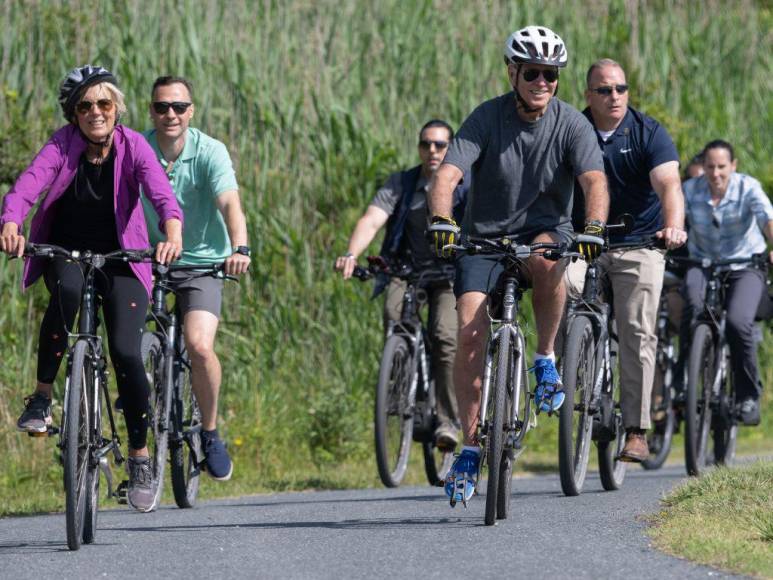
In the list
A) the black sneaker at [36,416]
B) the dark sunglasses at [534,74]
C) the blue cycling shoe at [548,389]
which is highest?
the dark sunglasses at [534,74]

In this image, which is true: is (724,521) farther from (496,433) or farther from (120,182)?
(120,182)

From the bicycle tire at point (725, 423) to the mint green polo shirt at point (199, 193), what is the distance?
3.93 metres

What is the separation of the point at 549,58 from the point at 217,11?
26.2ft

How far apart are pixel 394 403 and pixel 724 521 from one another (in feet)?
13.1

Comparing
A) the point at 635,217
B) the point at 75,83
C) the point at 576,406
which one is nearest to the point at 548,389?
the point at 576,406

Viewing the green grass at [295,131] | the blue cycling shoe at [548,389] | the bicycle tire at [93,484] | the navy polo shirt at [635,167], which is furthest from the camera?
the green grass at [295,131]

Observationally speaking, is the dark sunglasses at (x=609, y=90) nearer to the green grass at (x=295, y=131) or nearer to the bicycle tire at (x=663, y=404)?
the bicycle tire at (x=663, y=404)

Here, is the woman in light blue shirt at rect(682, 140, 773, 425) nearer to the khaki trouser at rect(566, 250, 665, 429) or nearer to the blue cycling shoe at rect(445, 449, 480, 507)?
the khaki trouser at rect(566, 250, 665, 429)

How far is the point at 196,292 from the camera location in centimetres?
916

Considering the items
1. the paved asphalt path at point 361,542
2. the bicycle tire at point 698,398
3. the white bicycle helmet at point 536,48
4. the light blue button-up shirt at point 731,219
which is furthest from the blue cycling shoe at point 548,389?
the light blue button-up shirt at point 731,219

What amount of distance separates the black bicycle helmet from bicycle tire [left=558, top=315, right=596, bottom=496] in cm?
296

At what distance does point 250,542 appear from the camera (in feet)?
24.4

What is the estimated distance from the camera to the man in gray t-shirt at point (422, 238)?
36.9ft

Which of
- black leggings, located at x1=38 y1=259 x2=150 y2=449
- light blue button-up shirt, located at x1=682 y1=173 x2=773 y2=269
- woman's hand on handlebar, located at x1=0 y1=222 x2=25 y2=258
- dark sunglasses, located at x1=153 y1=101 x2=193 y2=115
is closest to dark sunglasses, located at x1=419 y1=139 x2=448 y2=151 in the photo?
light blue button-up shirt, located at x1=682 y1=173 x2=773 y2=269
